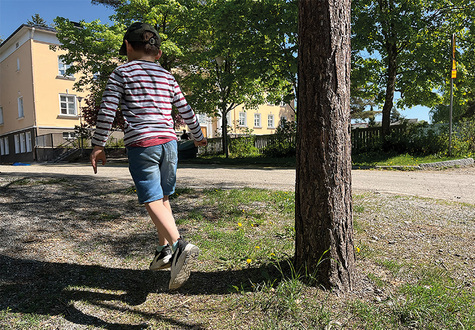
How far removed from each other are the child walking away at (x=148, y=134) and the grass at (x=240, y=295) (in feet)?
0.94

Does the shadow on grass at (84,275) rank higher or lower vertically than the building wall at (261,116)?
lower

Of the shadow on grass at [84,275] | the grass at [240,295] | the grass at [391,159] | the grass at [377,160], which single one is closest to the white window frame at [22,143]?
the grass at [377,160]

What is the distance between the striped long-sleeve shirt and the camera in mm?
2408

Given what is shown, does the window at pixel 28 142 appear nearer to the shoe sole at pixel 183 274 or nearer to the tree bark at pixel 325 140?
the shoe sole at pixel 183 274

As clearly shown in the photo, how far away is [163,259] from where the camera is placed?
2572 millimetres

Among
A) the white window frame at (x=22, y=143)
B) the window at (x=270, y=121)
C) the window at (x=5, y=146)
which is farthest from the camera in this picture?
the window at (x=270, y=121)

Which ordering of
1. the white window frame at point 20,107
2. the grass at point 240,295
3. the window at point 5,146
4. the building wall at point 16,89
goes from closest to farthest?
1. the grass at point 240,295
2. the building wall at point 16,89
3. the white window frame at point 20,107
4. the window at point 5,146

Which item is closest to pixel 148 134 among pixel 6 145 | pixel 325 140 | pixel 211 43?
pixel 325 140

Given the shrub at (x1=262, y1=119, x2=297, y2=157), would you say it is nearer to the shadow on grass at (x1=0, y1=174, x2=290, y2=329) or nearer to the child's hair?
the shadow on grass at (x1=0, y1=174, x2=290, y2=329)

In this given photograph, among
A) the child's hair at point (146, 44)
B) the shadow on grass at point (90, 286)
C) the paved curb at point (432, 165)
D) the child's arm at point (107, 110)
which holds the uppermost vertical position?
the child's hair at point (146, 44)

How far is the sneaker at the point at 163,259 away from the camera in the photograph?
8.39ft

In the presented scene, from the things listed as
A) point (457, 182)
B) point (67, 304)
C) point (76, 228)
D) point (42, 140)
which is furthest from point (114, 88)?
point (42, 140)

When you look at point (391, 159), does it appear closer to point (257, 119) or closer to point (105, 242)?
point (105, 242)

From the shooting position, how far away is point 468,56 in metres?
15.3
